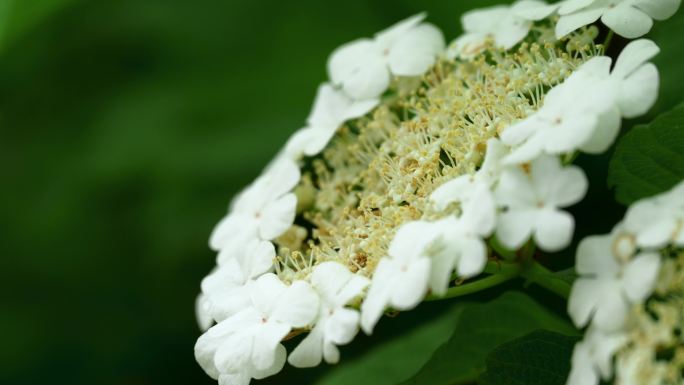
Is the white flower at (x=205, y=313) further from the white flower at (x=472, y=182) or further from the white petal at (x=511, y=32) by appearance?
the white petal at (x=511, y=32)

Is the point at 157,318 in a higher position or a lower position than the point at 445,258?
lower

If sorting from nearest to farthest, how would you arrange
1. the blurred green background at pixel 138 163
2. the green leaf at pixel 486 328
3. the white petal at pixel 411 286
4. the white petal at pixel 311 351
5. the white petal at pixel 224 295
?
the white petal at pixel 411 286
the white petal at pixel 311 351
the white petal at pixel 224 295
the green leaf at pixel 486 328
the blurred green background at pixel 138 163

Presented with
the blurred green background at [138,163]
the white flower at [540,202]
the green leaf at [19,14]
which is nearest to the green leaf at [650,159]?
the white flower at [540,202]

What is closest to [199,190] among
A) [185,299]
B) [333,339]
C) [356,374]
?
[185,299]

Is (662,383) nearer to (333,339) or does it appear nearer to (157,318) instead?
(333,339)

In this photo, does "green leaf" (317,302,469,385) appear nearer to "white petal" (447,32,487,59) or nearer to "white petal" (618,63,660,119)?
"white petal" (447,32,487,59)
